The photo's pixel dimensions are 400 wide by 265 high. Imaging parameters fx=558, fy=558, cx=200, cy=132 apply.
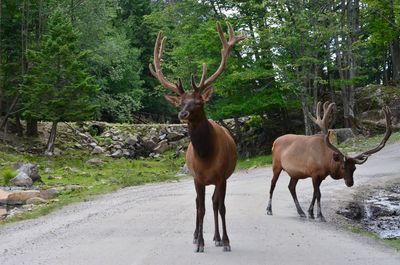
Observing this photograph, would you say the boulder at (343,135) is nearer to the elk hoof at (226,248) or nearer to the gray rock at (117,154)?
the gray rock at (117,154)

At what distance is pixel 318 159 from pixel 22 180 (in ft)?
36.9

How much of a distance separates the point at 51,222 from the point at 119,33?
3257 centimetres

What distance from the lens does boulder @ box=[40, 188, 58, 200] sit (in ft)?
52.3

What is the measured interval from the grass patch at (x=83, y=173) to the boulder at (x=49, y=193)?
0.77ft

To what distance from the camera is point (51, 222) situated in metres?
11.3

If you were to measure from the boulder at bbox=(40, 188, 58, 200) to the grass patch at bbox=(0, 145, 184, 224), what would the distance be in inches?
9.2

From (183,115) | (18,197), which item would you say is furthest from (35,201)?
(183,115)

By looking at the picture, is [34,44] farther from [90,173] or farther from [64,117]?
[90,173]

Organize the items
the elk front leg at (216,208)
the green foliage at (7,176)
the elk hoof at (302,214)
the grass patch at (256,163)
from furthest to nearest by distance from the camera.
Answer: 1. the grass patch at (256,163)
2. the green foliage at (7,176)
3. the elk hoof at (302,214)
4. the elk front leg at (216,208)

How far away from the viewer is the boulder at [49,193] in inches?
627

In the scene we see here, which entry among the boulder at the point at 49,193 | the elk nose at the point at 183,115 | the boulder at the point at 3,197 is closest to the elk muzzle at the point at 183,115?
the elk nose at the point at 183,115

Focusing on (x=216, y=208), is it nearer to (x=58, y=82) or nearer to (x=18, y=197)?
(x=18, y=197)

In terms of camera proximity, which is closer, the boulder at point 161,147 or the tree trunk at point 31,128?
the tree trunk at point 31,128

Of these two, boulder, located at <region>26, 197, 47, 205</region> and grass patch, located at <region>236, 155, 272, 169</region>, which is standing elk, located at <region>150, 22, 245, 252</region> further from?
grass patch, located at <region>236, 155, 272, 169</region>
